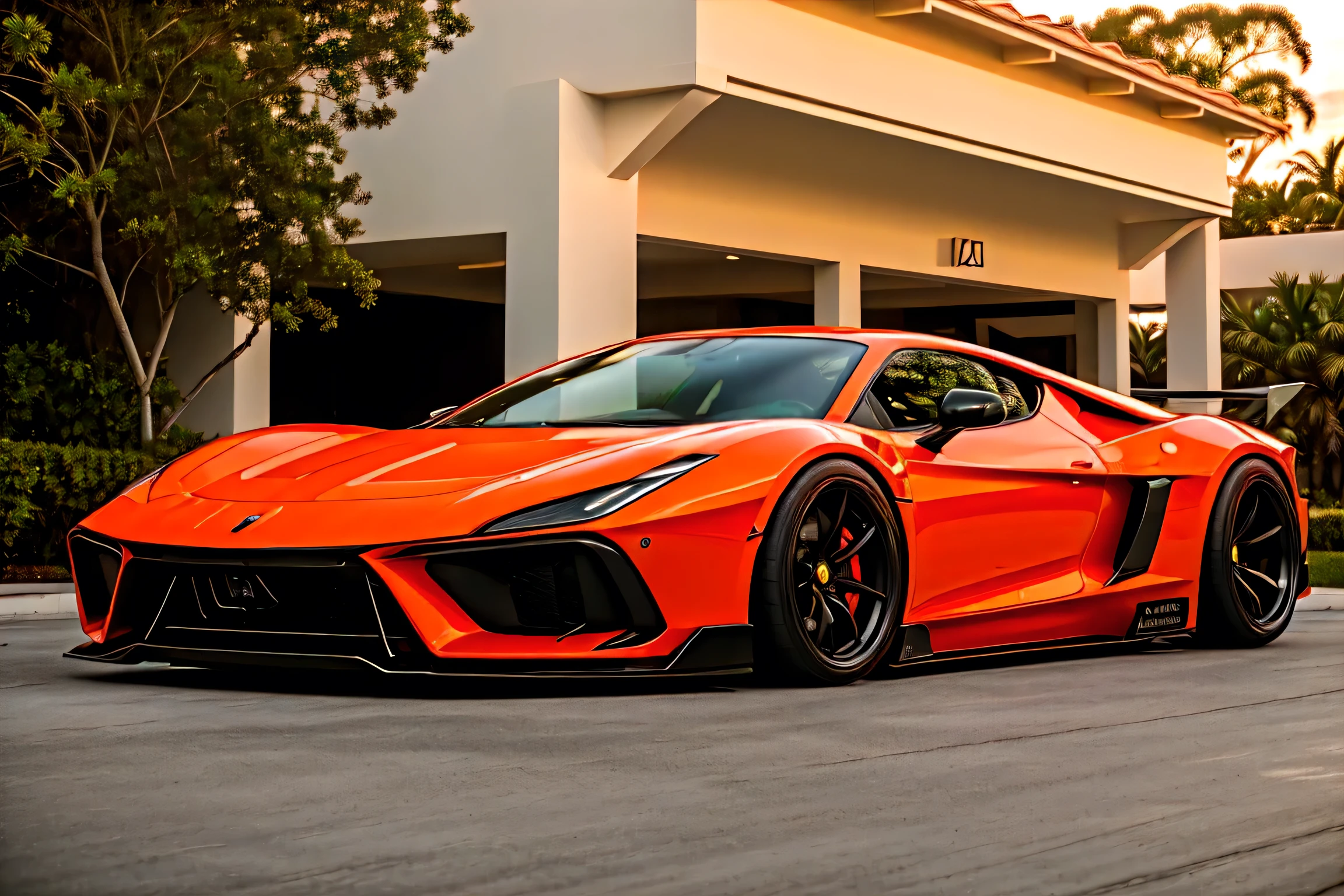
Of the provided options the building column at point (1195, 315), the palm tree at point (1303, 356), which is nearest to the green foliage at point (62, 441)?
the building column at point (1195, 315)

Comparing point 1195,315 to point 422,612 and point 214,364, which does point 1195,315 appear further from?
point 422,612

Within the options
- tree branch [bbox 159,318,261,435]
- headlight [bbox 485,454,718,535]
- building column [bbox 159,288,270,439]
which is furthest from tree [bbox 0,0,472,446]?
headlight [bbox 485,454,718,535]

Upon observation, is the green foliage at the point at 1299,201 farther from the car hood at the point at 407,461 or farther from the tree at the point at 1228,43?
the car hood at the point at 407,461

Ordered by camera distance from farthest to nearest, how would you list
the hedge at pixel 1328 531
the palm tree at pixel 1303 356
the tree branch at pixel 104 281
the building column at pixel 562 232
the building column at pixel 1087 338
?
the palm tree at pixel 1303 356, the building column at pixel 1087 338, the hedge at pixel 1328 531, the building column at pixel 562 232, the tree branch at pixel 104 281

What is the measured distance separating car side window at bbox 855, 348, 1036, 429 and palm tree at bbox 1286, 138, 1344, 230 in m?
42.2

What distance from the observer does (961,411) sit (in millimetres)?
5340

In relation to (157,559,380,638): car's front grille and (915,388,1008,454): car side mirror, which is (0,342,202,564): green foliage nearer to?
(157,559,380,638): car's front grille

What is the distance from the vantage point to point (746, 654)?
4.72 metres

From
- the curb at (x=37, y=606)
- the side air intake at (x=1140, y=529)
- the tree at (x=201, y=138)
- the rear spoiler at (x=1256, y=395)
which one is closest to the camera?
the side air intake at (x=1140, y=529)

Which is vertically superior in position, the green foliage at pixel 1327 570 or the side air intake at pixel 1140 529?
the side air intake at pixel 1140 529

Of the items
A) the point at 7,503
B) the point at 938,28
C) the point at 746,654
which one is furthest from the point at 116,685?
the point at 938,28

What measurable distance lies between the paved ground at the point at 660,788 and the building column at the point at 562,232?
777 cm

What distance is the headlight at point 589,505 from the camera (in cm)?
443

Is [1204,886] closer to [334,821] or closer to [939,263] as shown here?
[334,821]
